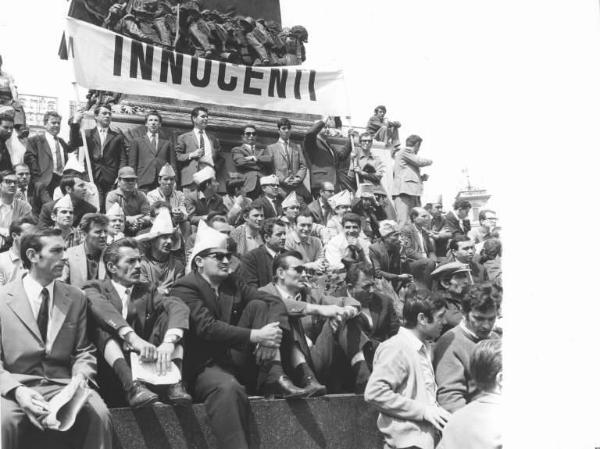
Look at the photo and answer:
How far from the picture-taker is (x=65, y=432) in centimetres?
596

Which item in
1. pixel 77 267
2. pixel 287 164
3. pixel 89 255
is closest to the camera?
pixel 77 267

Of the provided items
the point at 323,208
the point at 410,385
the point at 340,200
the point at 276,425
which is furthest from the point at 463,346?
the point at 323,208

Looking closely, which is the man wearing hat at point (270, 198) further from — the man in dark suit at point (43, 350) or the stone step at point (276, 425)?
the man in dark suit at point (43, 350)

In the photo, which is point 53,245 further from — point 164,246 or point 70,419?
point 164,246

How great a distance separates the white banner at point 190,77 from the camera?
14.2 m

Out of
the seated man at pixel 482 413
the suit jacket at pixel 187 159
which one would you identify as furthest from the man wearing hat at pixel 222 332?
the suit jacket at pixel 187 159

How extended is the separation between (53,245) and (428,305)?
2.75m

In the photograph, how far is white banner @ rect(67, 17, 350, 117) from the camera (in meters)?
14.2

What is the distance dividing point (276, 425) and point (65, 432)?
1.91 m

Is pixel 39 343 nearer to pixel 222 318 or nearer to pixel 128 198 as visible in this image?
pixel 222 318

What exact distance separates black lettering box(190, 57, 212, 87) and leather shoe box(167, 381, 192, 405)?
9.23 metres

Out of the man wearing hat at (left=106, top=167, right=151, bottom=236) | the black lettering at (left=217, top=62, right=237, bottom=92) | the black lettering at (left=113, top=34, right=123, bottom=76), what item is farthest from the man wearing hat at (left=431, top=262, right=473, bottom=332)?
the black lettering at (left=217, top=62, right=237, bottom=92)

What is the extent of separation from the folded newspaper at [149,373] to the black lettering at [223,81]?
9.63m

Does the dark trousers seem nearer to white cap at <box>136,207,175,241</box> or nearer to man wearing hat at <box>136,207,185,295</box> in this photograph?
man wearing hat at <box>136,207,185,295</box>
